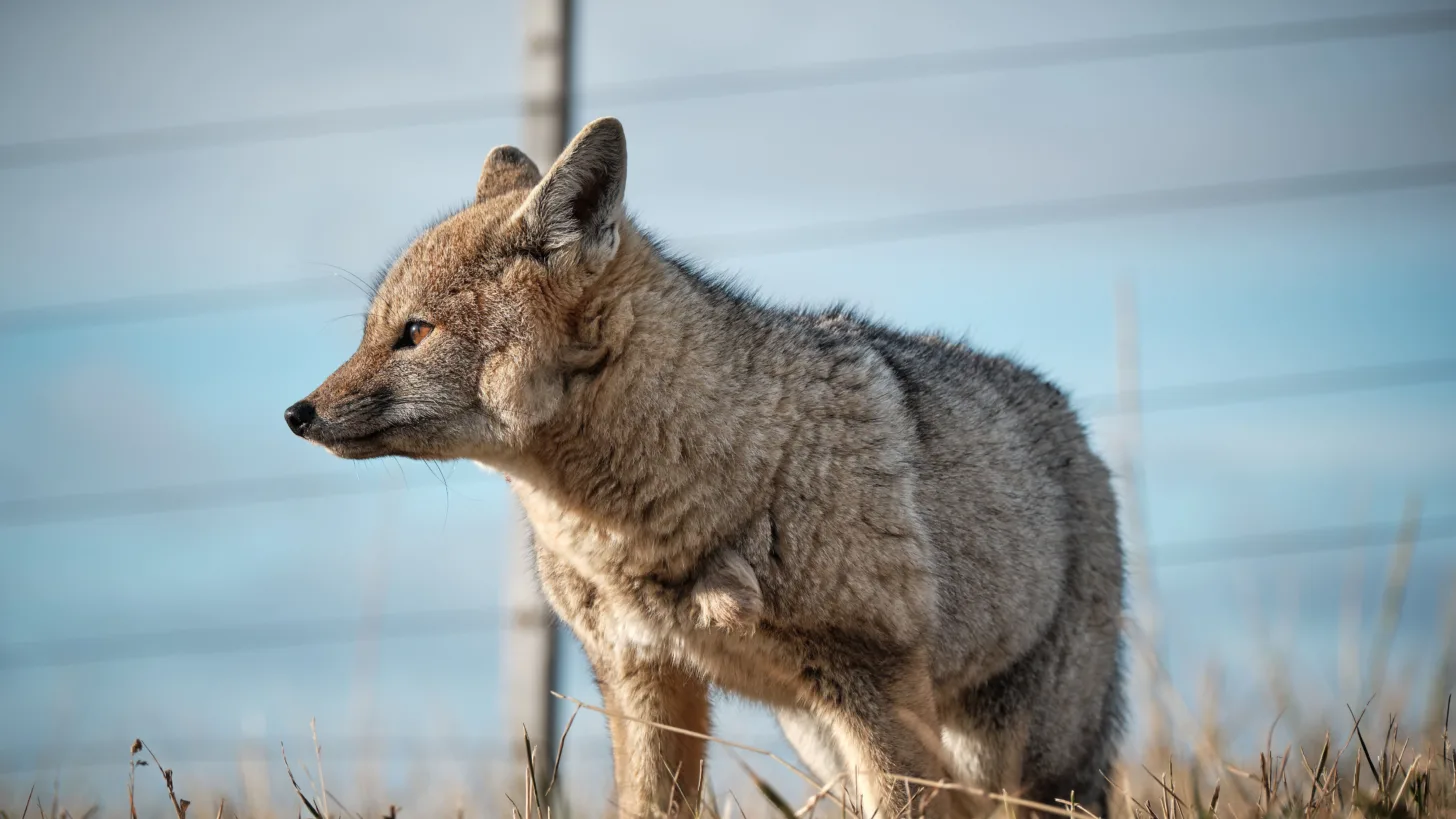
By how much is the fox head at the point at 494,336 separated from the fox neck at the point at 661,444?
9 centimetres

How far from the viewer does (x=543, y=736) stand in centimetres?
714

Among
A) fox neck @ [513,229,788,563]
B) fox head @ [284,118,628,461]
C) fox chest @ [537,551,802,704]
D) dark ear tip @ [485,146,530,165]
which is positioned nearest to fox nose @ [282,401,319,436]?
fox head @ [284,118,628,461]

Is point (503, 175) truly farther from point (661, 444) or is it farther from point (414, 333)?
point (661, 444)

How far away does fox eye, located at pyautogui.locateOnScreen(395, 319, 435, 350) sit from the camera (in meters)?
3.90

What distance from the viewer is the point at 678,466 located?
3.72 m

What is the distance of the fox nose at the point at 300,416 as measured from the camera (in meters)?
3.77

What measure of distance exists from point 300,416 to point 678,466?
1.11m

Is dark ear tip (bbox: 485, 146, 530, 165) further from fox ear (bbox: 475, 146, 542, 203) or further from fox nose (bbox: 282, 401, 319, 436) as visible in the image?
fox nose (bbox: 282, 401, 319, 436)

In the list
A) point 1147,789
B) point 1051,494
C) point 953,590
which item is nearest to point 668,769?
point 953,590

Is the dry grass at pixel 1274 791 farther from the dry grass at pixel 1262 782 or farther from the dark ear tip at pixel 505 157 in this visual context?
the dark ear tip at pixel 505 157

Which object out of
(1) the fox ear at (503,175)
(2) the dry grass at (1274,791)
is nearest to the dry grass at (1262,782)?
(2) the dry grass at (1274,791)

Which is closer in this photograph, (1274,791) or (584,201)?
(1274,791)

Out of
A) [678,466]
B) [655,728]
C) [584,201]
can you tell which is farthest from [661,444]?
[655,728]

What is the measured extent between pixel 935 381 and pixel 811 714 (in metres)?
1.26
